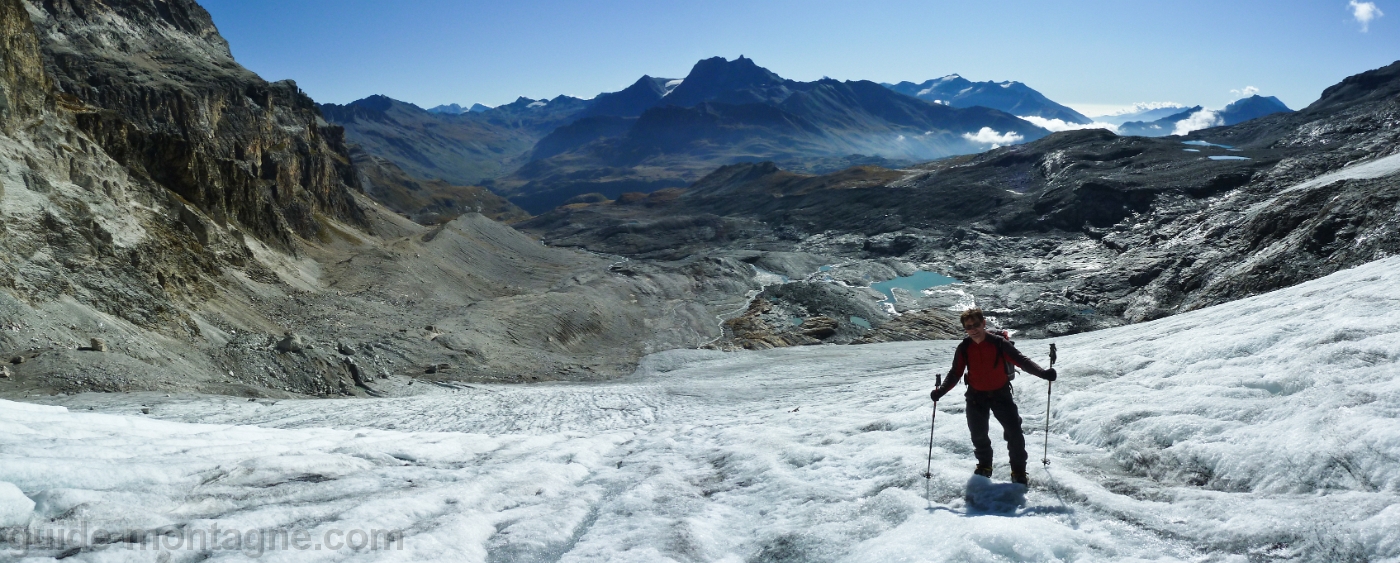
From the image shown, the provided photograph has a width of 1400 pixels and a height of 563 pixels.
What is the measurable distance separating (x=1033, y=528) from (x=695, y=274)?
176ft

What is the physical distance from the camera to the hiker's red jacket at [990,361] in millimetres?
7137

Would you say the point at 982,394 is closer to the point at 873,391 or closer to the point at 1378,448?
the point at 1378,448

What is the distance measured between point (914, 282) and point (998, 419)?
184 ft

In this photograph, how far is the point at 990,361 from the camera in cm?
721

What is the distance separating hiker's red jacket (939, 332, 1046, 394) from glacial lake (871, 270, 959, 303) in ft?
167

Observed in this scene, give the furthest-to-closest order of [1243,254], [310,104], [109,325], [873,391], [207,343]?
[310,104]
[1243,254]
[207,343]
[109,325]
[873,391]

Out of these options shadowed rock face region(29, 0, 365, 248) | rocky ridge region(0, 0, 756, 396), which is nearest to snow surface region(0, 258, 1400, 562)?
rocky ridge region(0, 0, 756, 396)

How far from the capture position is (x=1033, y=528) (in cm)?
598

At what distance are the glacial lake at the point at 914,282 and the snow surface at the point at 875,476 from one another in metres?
46.5

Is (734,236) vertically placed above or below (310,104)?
below

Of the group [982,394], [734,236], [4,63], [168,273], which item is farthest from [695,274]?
[982,394]

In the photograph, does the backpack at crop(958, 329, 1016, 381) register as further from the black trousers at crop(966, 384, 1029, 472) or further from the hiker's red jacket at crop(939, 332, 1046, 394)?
the black trousers at crop(966, 384, 1029, 472)

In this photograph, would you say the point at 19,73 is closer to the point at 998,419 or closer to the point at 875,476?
the point at 875,476

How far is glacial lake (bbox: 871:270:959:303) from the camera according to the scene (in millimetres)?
58938
